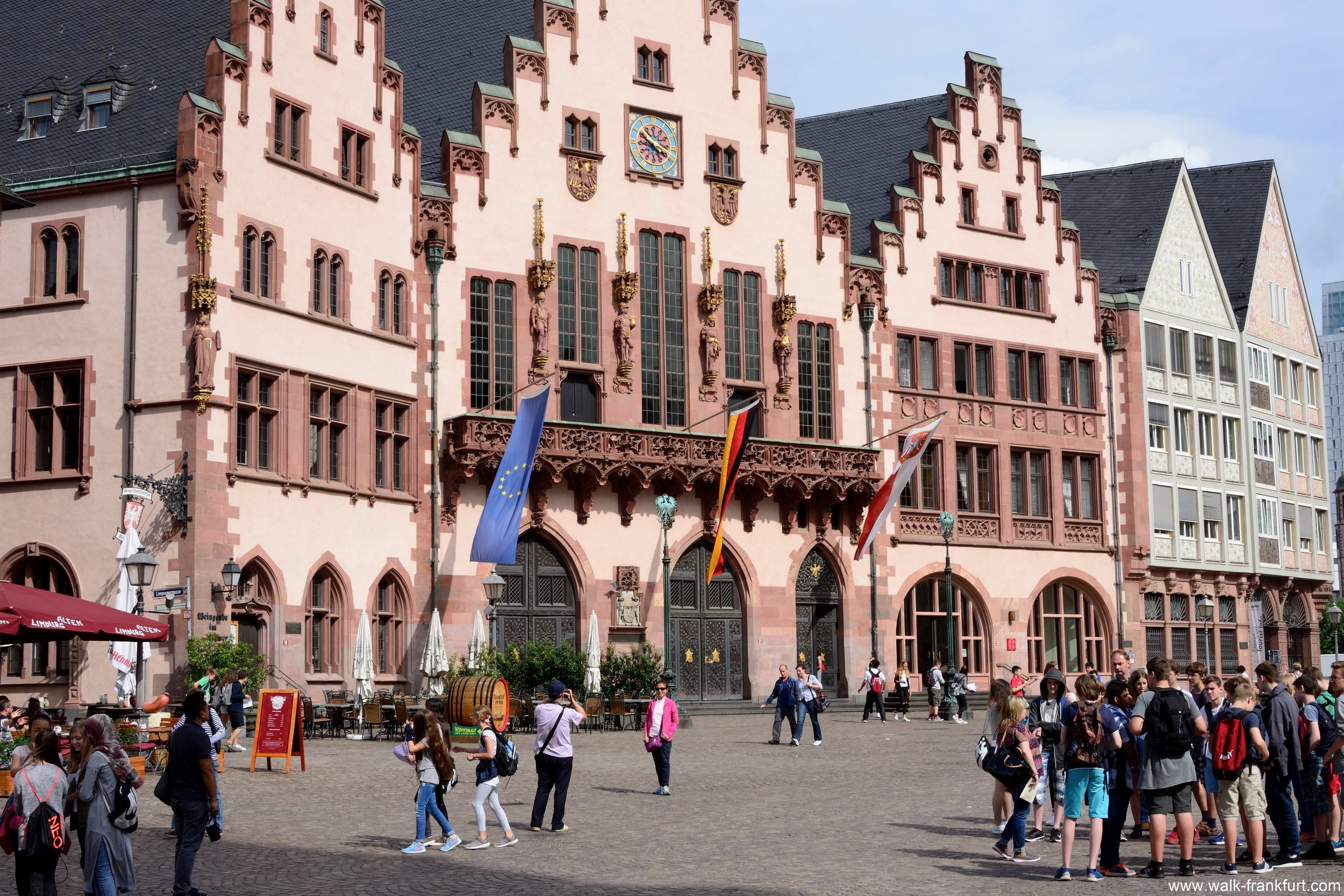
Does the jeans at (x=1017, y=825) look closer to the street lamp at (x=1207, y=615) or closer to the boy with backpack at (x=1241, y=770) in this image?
the boy with backpack at (x=1241, y=770)

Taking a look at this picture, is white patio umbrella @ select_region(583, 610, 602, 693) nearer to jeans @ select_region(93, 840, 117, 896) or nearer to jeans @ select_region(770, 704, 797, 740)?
jeans @ select_region(770, 704, 797, 740)

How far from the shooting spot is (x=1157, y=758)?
654 inches

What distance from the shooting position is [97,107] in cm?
4294

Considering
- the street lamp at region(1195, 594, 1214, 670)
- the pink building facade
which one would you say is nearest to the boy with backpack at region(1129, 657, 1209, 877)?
the pink building facade

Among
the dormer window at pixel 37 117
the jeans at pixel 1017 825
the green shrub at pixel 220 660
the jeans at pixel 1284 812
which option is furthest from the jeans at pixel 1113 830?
the dormer window at pixel 37 117

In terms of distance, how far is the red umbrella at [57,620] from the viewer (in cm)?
2419

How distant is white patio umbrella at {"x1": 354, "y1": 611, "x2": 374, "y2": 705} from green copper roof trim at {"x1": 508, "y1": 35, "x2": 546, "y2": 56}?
16760mm

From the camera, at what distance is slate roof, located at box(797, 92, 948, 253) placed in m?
58.0

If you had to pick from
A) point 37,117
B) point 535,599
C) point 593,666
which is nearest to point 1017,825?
point 593,666

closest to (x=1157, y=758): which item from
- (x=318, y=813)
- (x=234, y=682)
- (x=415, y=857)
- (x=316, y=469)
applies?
(x=415, y=857)

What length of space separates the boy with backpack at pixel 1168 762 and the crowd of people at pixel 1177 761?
1cm

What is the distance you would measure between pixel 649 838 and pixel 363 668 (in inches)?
850

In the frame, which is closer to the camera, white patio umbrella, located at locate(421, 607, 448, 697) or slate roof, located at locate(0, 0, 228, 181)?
white patio umbrella, located at locate(421, 607, 448, 697)

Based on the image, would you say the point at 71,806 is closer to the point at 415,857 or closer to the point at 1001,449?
the point at 415,857
